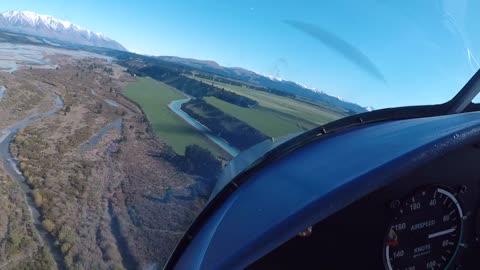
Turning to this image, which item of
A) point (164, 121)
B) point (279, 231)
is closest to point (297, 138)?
point (279, 231)

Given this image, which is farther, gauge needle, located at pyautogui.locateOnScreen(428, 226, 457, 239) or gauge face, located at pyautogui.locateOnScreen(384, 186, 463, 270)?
gauge needle, located at pyautogui.locateOnScreen(428, 226, 457, 239)

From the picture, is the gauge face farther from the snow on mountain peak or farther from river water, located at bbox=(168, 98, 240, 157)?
the snow on mountain peak

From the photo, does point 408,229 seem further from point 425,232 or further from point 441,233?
point 441,233

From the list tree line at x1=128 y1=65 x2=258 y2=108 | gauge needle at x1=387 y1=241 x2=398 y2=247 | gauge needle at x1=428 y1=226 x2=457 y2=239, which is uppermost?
tree line at x1=128 y1=65 x2=258 y2=108

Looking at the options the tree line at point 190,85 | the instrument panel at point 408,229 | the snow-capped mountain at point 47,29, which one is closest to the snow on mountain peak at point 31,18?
the snow-capped mountain at point 47,29

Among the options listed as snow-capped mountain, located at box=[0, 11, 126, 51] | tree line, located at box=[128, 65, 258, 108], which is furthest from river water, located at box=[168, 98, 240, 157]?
snow-capped mountain, located at box=[0, 11, 126, 51]

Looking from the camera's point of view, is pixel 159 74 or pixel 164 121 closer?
pixel 164 121

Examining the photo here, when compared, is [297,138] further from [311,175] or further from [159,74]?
[159,74]
